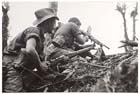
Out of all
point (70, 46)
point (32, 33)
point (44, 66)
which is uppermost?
point (32, 33)

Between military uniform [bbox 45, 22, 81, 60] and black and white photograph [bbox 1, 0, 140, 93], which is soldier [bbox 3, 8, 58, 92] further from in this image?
military uniform [bbox 45, 22, 81, 60]

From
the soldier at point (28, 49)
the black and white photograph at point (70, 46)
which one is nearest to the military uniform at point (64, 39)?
the black and white photograph at point (70, 46)

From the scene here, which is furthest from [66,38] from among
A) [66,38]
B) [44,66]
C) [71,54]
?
[44,66]

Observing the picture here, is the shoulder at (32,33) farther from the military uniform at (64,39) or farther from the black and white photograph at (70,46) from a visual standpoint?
the military uniform at (64,39)

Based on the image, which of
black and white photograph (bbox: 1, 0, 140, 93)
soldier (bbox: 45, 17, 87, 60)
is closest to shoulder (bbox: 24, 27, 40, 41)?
black and white photograph (bbox: 1, 0, 140, 93)

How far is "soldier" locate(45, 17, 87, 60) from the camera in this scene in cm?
329

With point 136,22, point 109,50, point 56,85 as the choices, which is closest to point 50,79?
point 56,85

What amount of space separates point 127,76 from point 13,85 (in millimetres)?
826

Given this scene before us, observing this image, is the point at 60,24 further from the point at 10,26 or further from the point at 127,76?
the point at 127,76

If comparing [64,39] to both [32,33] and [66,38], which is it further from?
[32,33]

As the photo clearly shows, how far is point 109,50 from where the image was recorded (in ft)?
10.8

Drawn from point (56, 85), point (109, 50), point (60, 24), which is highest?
point (60, 24)

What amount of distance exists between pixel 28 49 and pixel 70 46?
0.36 m

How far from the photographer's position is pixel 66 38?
10.9 ft
